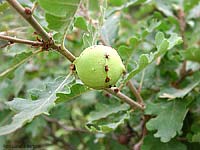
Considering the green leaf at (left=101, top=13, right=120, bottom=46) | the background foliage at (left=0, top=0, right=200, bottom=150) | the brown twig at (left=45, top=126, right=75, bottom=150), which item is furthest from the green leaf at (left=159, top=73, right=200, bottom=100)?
the brown twig at (left=45, top=126, right=75, bottom=150)

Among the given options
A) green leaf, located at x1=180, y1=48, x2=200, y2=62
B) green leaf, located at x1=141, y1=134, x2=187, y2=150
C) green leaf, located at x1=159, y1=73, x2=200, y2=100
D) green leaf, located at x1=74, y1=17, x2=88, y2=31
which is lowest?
green leaf, located at x1=141, y1=134, x2=187, y2=150

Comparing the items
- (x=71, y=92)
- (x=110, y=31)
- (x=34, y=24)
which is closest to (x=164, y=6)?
(x=110, y=31)

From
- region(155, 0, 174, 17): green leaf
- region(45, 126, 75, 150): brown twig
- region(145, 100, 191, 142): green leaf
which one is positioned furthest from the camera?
region(45, 126, 75, 150): brown twig

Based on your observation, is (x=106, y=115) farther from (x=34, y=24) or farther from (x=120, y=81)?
(x=34, y=24)

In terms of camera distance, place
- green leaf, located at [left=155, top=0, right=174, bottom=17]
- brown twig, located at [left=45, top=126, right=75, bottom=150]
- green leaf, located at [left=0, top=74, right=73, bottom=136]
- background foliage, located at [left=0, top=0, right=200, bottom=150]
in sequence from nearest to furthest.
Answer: green leaf, located at [left=0, top=74, right=73, bottom=136]
background foliage, located at [left=0, top=0, right=200, bottom=150]
green leaf, located at [left=155, top=0, right=174, bottom=17]
brown twig, located at [left=45, top=126, right=75, bottom=150]

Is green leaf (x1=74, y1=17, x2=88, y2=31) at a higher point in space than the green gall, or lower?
higher

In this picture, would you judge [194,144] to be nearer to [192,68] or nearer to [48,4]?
[192,68]

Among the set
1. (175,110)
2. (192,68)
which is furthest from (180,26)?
(175,110)

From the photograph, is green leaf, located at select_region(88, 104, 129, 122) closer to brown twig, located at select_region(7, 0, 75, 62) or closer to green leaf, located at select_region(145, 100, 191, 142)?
green leaf, located at select_region(145, 100, 191, 142)
